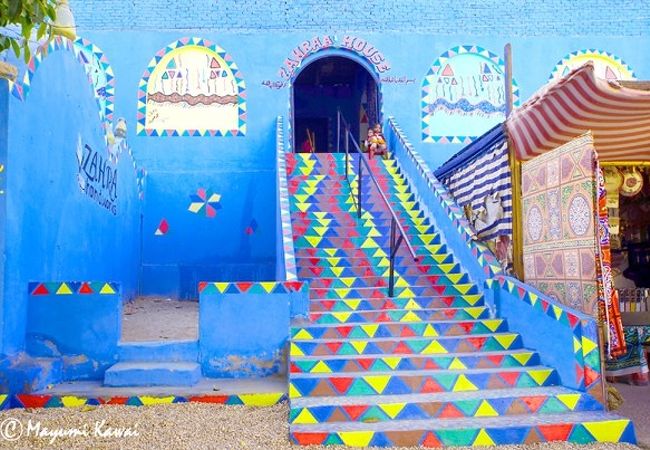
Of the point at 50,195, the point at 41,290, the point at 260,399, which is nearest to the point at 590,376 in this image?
the point at 260,399

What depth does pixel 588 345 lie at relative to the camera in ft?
14.5

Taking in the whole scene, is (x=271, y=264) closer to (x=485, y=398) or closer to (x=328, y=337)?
(x=328, y=337)

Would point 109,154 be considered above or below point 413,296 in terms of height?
above

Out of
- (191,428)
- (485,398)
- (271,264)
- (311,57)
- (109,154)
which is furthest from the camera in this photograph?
(311,57)

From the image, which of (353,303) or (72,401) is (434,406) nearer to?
(353,303)

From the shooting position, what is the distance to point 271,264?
1007cm

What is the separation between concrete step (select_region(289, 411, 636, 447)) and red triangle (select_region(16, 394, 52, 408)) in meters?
1.96

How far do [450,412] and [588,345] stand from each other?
1185 millimetres

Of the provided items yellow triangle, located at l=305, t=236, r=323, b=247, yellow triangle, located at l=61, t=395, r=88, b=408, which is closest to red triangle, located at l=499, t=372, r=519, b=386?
yellow triangle, located at l=305, t=236, r=323, b=247

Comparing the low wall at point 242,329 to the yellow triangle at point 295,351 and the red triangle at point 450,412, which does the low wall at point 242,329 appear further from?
the red triangle at point 450,412

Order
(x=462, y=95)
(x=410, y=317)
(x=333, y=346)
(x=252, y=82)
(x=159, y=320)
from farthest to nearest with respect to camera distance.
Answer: (x=462, y=95)
(x=252, y=82)
(x=159, y=320)
(x=410, y=317)
(x=333, y=346)

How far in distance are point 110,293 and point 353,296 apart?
94.6 inches

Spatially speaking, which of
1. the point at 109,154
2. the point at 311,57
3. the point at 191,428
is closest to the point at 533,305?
the point at 191,428

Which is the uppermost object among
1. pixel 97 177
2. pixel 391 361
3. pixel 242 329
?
pixel 97 177
